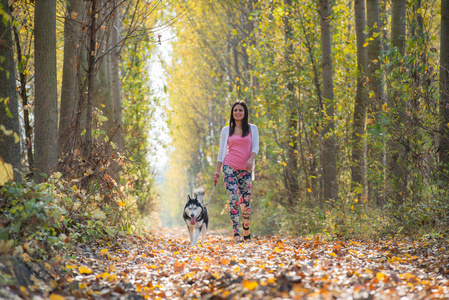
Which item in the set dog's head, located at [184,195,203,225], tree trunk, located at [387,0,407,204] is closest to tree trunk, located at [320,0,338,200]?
tree trunk, located at [387,0,407,204]

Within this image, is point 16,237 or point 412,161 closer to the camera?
point 16,237

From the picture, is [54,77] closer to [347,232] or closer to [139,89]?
[347,232]

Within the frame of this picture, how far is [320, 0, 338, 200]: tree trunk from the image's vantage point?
9945 mm

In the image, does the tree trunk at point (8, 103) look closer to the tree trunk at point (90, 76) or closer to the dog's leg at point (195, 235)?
the tree trunk at point (90, 76)

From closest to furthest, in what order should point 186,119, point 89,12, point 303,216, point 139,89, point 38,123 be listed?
point 38,123 < point 89,12 < point 303,216 < point 139,89 < point 186,119

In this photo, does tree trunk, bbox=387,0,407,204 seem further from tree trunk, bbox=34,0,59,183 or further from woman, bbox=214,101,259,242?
tree trunk, bbox=34,0,59,183

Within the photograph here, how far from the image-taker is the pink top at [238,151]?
7.42 m

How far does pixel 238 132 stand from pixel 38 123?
338cm

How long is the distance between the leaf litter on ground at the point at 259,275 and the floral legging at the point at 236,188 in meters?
1.89

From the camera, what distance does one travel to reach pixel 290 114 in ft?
41.0

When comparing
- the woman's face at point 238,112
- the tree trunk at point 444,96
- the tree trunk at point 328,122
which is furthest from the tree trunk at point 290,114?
the tree trunk at point 444,96

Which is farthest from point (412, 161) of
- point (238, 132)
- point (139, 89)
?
point (139, 89)

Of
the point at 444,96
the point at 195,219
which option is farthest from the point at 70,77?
the point at 444,96

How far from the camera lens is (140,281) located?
13.4ft
